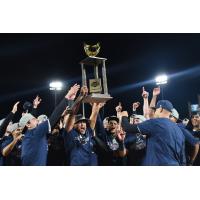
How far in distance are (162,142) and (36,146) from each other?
1408 mm

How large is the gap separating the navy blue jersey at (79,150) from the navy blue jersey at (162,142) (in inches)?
26.7

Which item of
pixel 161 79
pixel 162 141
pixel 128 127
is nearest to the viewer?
pixel 162 141

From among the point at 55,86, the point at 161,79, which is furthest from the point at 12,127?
the point at 161,79

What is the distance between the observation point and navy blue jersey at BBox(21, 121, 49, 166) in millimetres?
3730

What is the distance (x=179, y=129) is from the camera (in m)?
4.02

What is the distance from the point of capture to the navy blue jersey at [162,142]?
150 inches

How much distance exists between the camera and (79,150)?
409cm

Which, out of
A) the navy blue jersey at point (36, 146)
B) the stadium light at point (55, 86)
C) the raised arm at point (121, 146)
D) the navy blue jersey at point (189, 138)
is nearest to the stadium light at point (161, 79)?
the navy blue jersey at point (189, 138)

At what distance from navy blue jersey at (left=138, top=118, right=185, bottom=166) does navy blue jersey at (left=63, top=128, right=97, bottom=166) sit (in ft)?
2.23

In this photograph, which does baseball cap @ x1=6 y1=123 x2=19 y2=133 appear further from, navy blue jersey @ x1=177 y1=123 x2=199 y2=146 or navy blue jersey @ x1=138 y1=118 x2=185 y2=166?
navy blue jersey @ x1=177 y1=123 x2=199 y2=146

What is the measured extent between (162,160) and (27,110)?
2.11m

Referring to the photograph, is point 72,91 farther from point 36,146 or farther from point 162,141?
point 162,141

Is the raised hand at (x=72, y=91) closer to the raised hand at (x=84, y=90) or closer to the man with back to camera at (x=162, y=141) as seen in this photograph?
the raised hand at (x=84, y=90)
